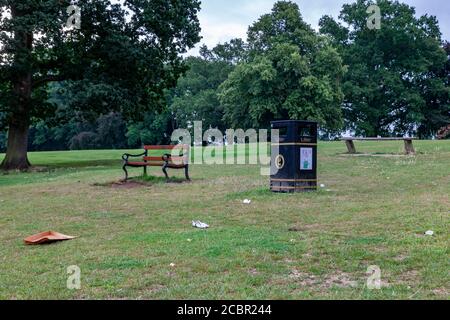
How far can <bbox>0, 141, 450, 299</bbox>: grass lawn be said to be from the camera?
4566 millimetres

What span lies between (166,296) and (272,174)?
732 centimetres

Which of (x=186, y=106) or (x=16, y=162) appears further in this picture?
(x=186, y=106)

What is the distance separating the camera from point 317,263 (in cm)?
533

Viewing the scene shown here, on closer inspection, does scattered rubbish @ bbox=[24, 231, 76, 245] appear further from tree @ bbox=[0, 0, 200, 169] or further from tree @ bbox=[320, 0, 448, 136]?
tree @ bbox=[320, 0, 448, 136]

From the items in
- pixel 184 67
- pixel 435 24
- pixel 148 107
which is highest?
pixel 435 24

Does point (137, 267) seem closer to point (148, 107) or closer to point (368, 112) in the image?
point (148, 107)

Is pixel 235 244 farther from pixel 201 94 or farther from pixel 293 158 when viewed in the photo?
pixel 201 94

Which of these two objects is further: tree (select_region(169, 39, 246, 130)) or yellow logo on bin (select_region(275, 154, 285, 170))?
tree (select_region(169, 39, 246, 130))

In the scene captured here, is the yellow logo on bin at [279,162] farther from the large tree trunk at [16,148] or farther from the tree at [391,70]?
the tree at [391,70]

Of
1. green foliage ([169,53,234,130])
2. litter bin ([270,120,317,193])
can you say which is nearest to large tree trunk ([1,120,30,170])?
litter bin ([270,120,317,193])

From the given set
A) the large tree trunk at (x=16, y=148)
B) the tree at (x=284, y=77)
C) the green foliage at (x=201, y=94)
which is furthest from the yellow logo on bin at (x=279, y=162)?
the green foliage at (x=201, y=94)

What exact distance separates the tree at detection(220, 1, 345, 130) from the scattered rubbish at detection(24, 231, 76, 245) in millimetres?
38409

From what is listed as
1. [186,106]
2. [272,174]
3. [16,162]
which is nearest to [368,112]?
[186,106]
